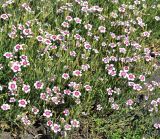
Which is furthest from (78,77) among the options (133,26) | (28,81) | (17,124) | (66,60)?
(133,26)

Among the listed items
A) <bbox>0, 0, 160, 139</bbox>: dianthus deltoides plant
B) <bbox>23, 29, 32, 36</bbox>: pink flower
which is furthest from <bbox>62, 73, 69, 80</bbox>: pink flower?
<bbox>23, 29, 32, 36</bbox>: pink flower

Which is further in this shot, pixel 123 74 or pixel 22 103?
pixel 123 74

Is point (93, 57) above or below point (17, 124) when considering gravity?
above

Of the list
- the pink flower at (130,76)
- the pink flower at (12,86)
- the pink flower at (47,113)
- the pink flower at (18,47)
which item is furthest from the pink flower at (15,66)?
the pink flower at (130,76)

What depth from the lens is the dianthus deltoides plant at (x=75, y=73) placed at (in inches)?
187

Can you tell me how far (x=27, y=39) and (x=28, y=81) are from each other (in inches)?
25.7

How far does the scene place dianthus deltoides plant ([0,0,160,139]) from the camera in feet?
15.5

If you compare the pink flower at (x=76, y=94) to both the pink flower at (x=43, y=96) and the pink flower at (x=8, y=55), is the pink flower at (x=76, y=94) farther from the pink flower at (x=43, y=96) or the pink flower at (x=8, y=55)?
the pink flower at (x=8, y=55)

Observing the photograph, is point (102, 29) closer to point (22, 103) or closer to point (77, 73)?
point (77, 73)

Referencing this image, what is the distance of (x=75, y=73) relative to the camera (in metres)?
5.02

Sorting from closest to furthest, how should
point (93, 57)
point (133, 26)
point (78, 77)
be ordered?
1. point (78, 77)
2. point (93, 57)
3. point (133, 26)

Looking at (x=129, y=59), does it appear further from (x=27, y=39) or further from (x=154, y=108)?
(x=27, y=39)

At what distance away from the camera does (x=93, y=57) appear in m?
5.50

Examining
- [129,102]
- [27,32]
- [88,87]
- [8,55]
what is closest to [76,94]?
[88,87]
